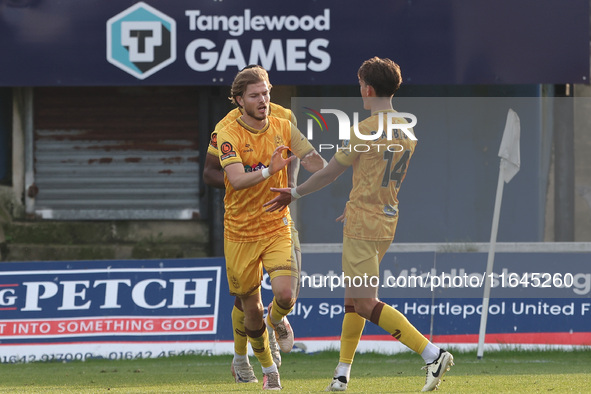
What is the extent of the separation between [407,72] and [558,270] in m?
3.74

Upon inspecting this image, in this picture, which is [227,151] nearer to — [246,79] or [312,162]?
[246,79]

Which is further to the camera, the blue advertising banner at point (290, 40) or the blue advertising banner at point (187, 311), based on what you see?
the blue advertising banner at point (290, 40)

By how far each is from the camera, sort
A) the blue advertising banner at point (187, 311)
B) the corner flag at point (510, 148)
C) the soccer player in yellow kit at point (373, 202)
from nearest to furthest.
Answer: the soccer player in yellow kit at point (373, 202) < the corner flag at point (510, 148) < the blue advertising banner at point (187, 311)

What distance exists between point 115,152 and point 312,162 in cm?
775

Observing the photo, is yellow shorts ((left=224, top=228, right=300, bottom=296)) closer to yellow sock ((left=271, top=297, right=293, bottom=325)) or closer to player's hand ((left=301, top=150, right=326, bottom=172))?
yellow sock ((left=271, top=297, right=293, bottom=325))

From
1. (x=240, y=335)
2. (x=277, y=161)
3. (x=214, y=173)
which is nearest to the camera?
(x=277, y=161)

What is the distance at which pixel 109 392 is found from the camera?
775cm

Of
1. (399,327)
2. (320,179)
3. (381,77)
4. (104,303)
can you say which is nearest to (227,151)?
(320,179)

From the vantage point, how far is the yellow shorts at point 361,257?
22.7 ft

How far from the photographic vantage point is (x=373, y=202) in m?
7.12

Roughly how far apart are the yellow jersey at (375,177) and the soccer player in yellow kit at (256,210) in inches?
17.4

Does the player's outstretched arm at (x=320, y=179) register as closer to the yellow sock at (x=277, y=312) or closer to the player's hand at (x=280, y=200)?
the player's hand at (x=280, y=200)

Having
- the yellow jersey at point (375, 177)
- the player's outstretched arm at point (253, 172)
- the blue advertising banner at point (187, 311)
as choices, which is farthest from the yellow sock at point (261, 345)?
the blue advertising banner at point (187, 311)

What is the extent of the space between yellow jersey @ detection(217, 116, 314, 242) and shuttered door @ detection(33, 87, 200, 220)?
7331mm
